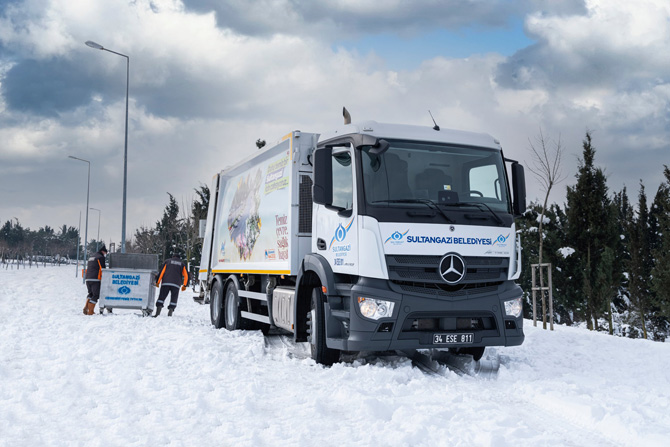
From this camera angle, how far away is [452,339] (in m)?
7.28

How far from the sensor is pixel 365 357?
28.5 feet

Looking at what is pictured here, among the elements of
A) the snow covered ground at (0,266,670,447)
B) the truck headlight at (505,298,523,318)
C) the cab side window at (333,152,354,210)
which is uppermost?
the cab side window at (333,152,354,210)

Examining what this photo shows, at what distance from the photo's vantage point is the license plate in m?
7.23

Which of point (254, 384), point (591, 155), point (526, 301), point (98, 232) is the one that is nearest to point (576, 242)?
point (591, 155)

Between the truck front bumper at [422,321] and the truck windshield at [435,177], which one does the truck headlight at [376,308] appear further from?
the truck windshield at [435,177]

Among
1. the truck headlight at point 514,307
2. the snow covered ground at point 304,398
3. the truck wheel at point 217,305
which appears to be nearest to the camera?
the snow covered ground at point 304,398

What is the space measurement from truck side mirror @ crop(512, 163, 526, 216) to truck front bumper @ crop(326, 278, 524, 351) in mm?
938

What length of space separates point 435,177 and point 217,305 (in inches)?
281

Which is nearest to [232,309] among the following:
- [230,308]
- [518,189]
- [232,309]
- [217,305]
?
[232,309]

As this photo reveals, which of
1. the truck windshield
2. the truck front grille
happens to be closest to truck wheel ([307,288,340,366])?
the truck front grille

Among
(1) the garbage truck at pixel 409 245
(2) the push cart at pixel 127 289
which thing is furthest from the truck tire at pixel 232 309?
(2) the push cart at pixel 127 289

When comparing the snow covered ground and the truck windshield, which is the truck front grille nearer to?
the truck windshield

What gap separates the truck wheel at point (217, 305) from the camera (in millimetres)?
12922

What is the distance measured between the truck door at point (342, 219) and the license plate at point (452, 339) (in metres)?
1.18
